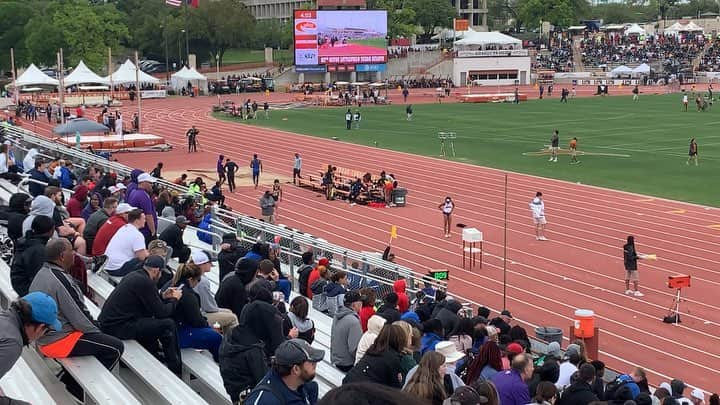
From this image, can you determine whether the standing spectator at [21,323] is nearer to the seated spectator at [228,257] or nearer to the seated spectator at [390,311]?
the seated spectator at [390,311]

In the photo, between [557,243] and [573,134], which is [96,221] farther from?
[573,134]

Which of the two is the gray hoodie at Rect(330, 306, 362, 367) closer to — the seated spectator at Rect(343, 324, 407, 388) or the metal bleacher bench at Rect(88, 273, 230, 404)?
the metal bleacher bench at Rect(88, 273, 230, 404)

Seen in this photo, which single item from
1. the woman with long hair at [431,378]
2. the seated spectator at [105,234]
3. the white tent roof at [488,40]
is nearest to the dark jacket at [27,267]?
the seated spectator at [105,234]

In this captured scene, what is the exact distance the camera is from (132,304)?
8773 mm

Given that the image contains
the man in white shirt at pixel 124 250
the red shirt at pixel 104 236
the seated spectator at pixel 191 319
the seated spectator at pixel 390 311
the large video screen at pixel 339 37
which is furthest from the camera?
the large video screen at pixel 339 37

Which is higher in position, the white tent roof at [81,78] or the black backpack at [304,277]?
the white tent roof at [81,78]

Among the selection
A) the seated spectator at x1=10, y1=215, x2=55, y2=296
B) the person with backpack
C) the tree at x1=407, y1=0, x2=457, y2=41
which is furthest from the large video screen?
the seated spectator at x1=10, y1=215, x2=55, y2=296

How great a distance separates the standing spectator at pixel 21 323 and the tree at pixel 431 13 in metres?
122

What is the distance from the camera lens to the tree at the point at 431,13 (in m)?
128

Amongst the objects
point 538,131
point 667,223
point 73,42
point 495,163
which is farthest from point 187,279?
point 73,42

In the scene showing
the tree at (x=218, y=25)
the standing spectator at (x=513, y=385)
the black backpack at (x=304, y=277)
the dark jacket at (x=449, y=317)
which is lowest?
the black backpack at (x=304, y=277)

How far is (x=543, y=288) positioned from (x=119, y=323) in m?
15.0

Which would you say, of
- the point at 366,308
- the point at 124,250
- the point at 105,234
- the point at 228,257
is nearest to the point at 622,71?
the point at 228,257

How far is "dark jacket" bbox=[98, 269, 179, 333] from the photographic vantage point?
871cm
